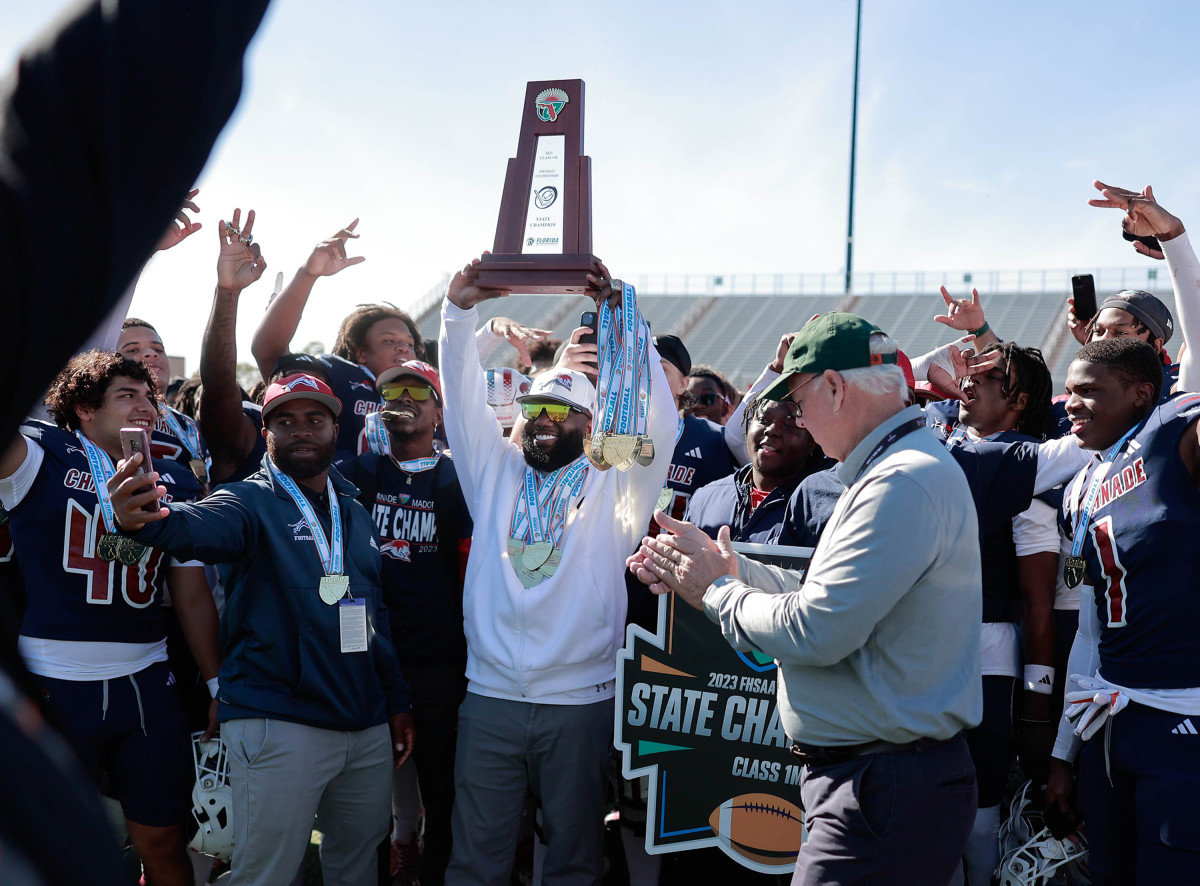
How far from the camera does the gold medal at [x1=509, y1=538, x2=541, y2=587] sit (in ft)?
12.7

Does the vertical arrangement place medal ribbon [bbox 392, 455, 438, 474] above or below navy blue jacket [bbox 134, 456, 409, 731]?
above

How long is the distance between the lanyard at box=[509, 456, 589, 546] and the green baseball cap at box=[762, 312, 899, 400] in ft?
5.11

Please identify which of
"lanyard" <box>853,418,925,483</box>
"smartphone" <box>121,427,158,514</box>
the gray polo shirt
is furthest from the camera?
"smartphone" <box>121,427,158,514</box>

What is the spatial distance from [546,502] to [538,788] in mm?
1229

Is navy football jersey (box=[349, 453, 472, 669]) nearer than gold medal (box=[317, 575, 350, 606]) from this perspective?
No

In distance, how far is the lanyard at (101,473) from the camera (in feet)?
12.1

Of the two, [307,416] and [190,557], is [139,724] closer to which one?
[190,557]

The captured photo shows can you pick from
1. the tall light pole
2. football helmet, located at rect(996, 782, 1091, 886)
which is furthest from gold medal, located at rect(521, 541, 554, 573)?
the tall light pole

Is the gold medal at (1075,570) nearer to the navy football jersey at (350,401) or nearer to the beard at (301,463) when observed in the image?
the beard at (301,463)

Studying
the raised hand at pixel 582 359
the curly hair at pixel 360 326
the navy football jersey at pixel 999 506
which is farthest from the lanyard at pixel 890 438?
the curly hair at pixel 360 326

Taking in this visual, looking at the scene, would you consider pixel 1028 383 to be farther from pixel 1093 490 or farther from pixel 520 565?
pixel 520 565

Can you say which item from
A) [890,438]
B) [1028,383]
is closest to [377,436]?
[890,438]

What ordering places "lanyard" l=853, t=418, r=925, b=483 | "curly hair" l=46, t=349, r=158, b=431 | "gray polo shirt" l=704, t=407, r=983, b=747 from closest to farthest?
1. "gray polo shirt" l=704, t=407, r=983, b=747
2. "lanyard" l=853, t=418, r=925, b=483
3. "curly hair" l=46, t=349, r=158, b=431

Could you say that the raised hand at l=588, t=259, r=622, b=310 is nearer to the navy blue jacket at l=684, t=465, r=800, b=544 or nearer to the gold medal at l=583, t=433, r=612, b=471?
the gold medal at l=583, t=433, r=612, b=471
